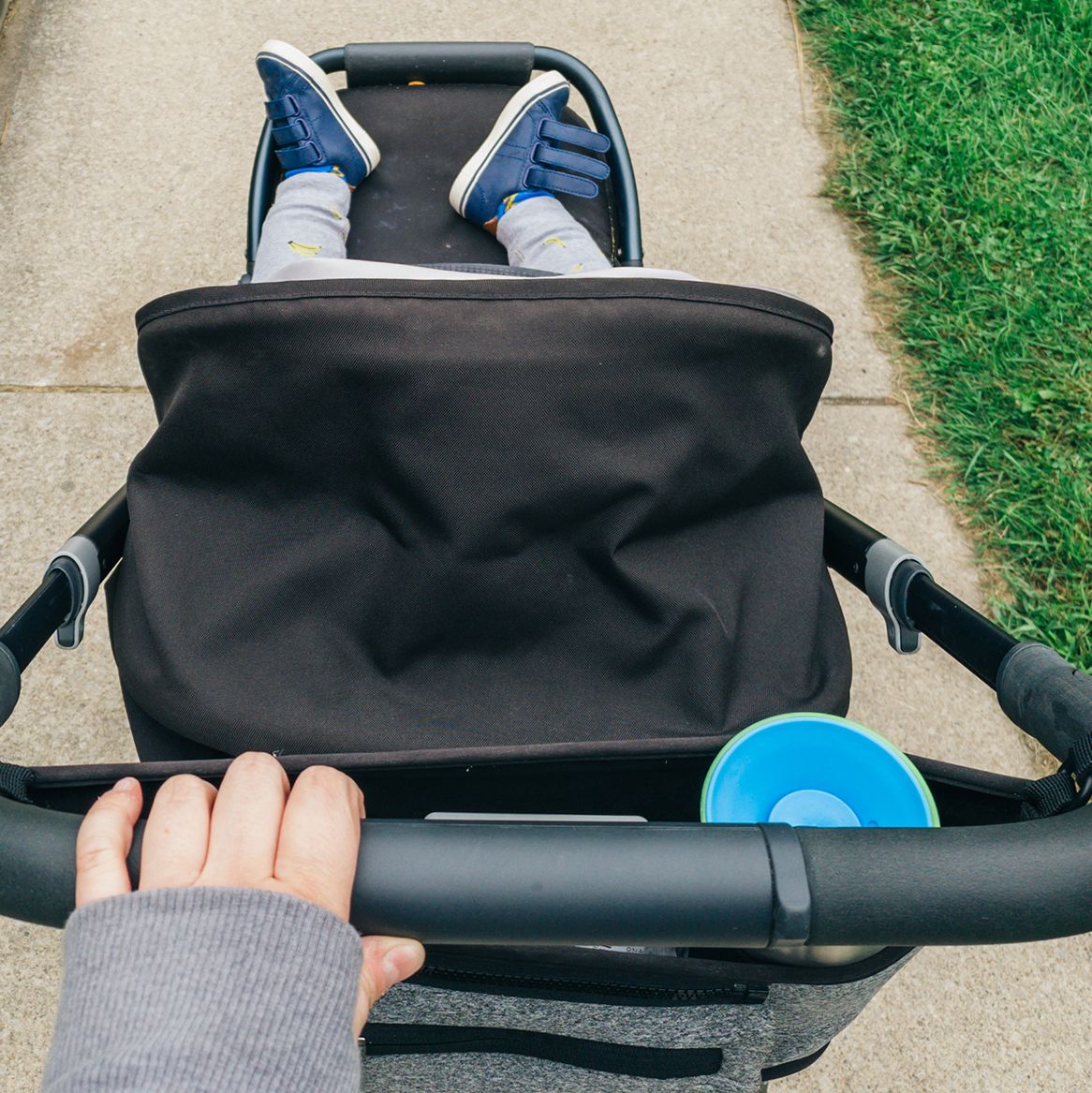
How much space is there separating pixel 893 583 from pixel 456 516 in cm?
52

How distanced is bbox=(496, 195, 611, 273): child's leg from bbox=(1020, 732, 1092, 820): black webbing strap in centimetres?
102

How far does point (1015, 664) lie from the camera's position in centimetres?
86

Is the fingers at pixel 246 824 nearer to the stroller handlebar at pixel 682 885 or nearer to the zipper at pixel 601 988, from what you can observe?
the stroller handlebar at pixel 682 885

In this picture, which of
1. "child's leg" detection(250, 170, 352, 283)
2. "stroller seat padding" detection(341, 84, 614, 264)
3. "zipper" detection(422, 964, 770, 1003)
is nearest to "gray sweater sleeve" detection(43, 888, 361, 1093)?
"zipper" detection(422, 964, 770, 1003)

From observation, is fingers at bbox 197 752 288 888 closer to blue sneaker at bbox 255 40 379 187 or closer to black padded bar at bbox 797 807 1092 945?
black padded bar at bbox 797 807 1092 945

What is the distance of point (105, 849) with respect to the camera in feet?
1.77

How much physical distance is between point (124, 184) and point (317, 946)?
2310 millimetres

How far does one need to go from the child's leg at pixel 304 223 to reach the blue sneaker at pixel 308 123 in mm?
30

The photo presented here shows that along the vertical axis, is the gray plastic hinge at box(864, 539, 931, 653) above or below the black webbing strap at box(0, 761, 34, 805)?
below

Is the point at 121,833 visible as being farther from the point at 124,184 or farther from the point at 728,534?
the point at 124,184

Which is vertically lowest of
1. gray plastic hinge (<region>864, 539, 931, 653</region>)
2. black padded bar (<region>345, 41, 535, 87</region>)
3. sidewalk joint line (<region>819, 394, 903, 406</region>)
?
sidewalk joint line (<region>819, 394, 903, 406</region>)

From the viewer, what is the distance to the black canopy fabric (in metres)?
0.85

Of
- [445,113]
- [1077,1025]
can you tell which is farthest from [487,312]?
[1077,1025]

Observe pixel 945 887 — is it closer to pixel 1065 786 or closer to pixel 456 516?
pixel 1065 786
